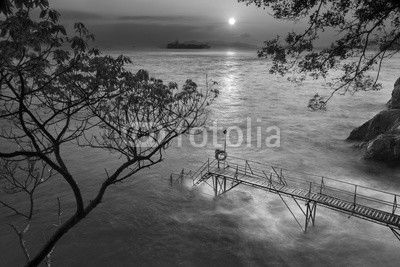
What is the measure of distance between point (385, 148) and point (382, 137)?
165cm

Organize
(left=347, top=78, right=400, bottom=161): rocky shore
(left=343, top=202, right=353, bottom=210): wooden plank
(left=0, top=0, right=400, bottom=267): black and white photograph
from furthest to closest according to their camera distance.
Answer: (left=347, top=78, right=400, bottom=161): rocky shore, (left=343, top=202, right=353, bottom=210): wooden plank, (left=0, top=0, right=400, bottom=267): black and white photograph

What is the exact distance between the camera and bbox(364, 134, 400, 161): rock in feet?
133

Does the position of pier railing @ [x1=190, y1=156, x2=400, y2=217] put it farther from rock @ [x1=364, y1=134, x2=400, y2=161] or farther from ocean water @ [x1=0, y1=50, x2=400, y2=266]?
rock @ [x1=364, y1=134, x2=400, y2=161]

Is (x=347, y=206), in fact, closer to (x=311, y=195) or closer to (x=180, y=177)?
(x=311, y=195)

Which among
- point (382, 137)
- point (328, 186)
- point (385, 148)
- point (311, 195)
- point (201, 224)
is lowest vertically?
point (201, 224)

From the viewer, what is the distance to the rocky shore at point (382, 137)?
4097cm

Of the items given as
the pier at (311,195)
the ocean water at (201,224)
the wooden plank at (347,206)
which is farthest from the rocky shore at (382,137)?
the wooden plank at (347,206)

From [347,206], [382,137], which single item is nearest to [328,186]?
[347,206]

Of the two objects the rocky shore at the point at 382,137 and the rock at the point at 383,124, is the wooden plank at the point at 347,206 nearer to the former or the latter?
the rocky shore at the point at 382,137

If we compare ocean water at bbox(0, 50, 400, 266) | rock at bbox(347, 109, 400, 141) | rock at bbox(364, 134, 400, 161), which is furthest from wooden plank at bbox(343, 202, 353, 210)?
rock at bbox(347, 109, 400, 141)

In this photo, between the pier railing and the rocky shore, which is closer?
the pier railing

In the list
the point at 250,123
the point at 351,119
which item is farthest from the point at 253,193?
the point at 351,119

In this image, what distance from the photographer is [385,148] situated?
41.6 meters

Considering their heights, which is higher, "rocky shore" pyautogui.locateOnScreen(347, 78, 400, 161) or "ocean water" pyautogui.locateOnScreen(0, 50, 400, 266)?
"rocky shore" pyautogui.locateOnScreen(347, 78, 400, 161)
